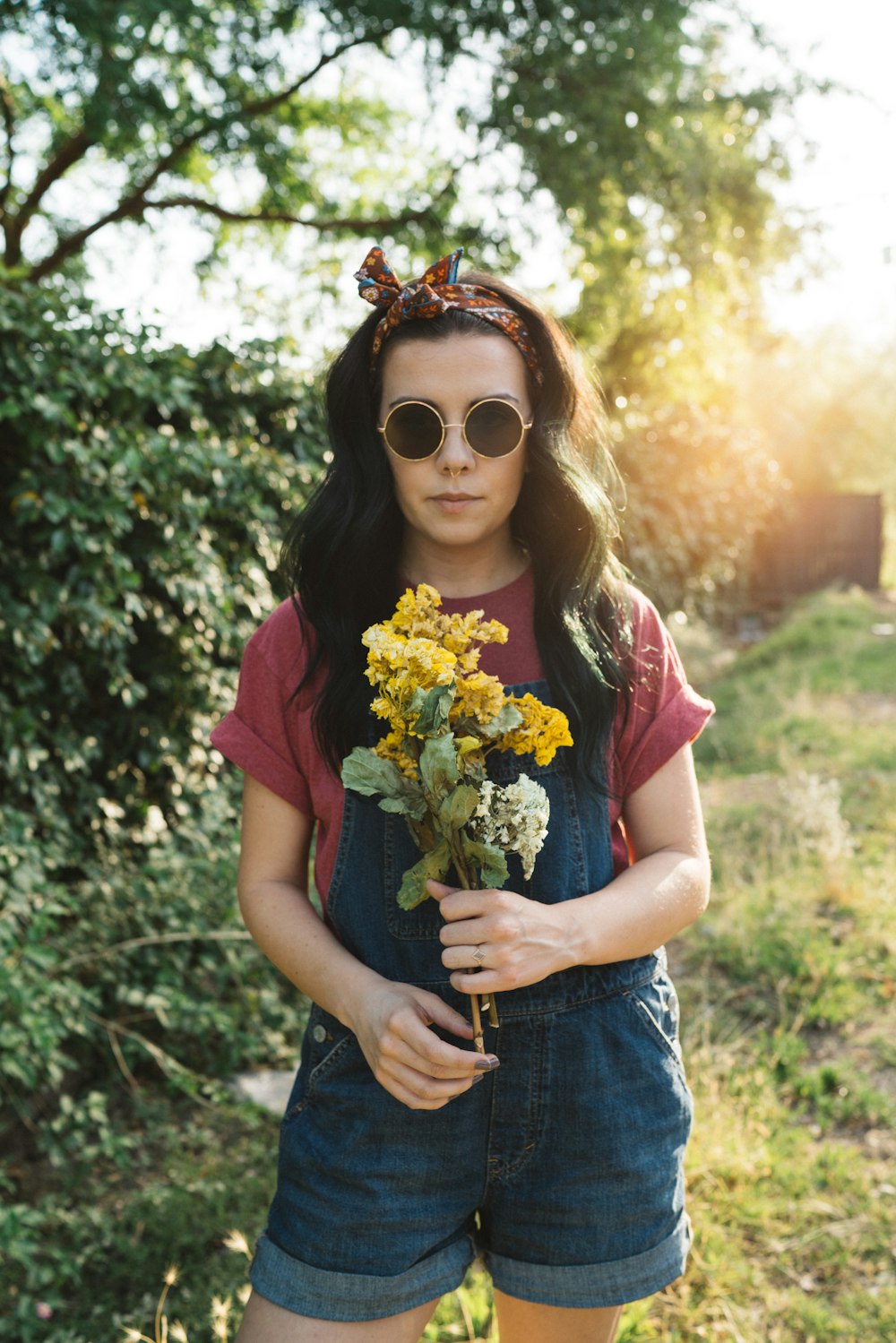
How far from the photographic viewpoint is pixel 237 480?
3863mm

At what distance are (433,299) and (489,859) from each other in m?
0.84

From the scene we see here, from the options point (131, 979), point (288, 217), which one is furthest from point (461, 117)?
point (131, 979)

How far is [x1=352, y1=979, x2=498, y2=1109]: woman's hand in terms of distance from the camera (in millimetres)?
1308

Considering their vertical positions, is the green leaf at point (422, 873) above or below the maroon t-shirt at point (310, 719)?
below

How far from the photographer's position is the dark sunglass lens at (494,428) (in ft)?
5.11

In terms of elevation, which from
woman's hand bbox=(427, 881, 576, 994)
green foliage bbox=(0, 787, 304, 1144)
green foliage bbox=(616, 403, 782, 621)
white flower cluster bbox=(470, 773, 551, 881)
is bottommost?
green foliage bbox=(0, 787, 304, 1144)

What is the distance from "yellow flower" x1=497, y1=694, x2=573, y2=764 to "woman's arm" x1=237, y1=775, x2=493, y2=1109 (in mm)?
353

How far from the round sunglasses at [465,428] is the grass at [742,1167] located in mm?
1597

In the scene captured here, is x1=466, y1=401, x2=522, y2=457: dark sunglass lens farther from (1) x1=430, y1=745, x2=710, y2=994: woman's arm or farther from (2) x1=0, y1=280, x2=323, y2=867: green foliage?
(2) x1=0, y1=280, x2=323, y2=867: green foliage

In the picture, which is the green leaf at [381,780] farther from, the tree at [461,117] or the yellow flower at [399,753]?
the tree at [461,117]

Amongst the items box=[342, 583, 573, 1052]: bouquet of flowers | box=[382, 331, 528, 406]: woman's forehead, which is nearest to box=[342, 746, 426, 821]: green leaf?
box=[342, 583, 573, 1052]: bouquet of flowers

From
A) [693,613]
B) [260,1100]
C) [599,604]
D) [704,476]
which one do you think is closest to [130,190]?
[704,476]

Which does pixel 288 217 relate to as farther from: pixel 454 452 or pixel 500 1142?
pixel 500 1142

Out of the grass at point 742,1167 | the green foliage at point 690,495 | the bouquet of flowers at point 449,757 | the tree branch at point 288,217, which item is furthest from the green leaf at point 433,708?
the green foliage at point 690,495
